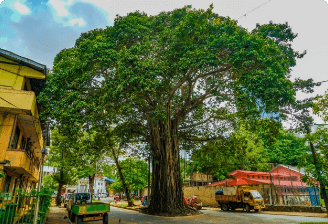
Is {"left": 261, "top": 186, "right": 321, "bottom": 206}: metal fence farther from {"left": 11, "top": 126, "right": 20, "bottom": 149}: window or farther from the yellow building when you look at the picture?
{"left": 11, "top": 126, "right": 20, "bottom": 149}: window

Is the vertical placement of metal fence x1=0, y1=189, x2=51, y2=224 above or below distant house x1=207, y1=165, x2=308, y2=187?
below

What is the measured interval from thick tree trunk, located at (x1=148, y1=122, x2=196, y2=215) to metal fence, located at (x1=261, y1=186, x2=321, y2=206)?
8.40 meters

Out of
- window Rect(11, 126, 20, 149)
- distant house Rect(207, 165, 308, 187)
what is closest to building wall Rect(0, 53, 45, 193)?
window Rect(11, 126, 20, 149)

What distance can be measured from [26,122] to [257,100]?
1237cm

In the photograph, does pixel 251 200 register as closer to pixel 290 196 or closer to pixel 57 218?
pixel 290 196

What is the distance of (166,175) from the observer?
16531 millimetres

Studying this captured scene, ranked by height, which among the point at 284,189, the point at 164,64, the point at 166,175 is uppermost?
the point at 164,64

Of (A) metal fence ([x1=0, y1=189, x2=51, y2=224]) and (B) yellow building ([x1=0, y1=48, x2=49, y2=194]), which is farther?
(B) yellow building ([x1=0, y1=48, x2=49, y2=194])

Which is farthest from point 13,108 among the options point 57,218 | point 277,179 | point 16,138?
point 277,179

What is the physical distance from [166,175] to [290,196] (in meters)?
10.8

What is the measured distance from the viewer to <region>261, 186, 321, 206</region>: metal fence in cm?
1839

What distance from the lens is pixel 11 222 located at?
25.4 feet

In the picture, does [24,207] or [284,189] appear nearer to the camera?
[24,207]

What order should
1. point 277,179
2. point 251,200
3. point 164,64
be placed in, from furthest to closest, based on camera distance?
point 277,179
point 251,200
point 164,64
